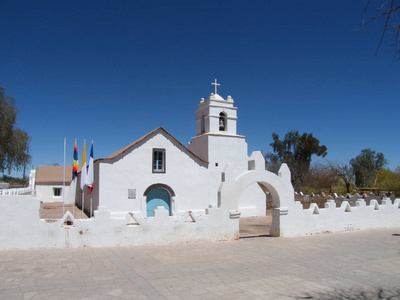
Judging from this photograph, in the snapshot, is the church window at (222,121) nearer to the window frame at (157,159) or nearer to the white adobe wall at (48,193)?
the window frame at (157,159)

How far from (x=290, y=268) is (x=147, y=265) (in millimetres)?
3616

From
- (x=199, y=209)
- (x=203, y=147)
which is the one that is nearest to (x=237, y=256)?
(x=199, y=209)

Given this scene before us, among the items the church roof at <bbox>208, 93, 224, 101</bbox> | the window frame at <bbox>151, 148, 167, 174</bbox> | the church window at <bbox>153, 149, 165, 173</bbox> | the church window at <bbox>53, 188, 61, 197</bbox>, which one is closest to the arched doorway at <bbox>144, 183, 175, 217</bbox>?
the window frame at <bbox>151, 148, 167, 174</bbox>

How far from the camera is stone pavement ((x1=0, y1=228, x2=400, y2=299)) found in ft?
20.7

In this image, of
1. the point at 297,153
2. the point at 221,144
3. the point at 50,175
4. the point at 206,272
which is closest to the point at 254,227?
the point at 221,144

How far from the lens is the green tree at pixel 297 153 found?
42.2 meters

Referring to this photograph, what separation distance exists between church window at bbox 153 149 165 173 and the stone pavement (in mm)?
8781

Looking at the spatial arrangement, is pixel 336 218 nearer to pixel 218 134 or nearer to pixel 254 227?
pixel 254 227

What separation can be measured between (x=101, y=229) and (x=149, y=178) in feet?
28.6

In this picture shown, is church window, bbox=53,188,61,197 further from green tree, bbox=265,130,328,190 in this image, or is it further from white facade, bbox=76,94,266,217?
green tree, bbox=265,130,328,190

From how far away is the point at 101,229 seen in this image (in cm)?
1053

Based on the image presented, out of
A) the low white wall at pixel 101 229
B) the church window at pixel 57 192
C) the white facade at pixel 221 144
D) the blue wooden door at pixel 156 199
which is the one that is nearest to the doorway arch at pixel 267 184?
the low white wall at pixel 101 229

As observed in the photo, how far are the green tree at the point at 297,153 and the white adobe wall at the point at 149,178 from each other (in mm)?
23688

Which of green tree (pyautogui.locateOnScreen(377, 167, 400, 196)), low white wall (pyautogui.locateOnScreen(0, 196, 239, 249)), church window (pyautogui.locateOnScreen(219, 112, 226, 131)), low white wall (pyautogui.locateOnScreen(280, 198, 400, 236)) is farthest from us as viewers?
green tree (pyautogui.locateOnScreen(377, 167, 400, 196))
